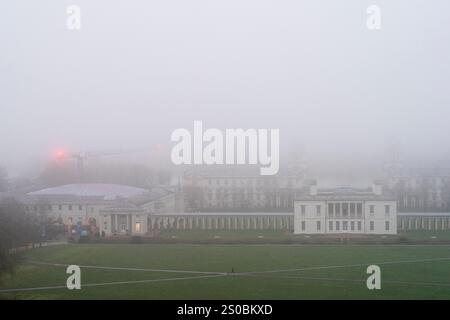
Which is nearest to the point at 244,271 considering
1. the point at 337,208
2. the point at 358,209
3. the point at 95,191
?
the point at 337,208

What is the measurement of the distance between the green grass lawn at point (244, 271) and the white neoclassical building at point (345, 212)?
5.06m

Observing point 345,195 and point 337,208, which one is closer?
point 345,195

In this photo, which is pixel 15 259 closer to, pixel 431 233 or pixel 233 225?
pixel 233 225

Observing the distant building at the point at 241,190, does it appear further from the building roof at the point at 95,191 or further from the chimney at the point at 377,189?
the building roof at the point at 95,191

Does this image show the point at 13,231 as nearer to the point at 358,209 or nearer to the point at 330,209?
the point at 330,209

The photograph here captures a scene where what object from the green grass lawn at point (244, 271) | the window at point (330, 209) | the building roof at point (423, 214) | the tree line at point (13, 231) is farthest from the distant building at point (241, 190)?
the tree line at point (13, 231)

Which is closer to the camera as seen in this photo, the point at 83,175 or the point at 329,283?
the point at 329,283

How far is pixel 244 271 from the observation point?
14281 mm

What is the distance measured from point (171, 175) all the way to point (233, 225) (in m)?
3.49

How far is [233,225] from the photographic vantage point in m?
24.4

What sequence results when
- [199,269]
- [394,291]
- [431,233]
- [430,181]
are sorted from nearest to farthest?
[394,291], [199,269], [431,233], [430,181]

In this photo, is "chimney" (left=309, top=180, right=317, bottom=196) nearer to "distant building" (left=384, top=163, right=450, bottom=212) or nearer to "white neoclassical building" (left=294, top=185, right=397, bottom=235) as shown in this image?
"white neoclassical building" (left=294, top=185, right=397, bottom=235)

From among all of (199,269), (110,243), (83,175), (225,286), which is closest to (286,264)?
(199,269)

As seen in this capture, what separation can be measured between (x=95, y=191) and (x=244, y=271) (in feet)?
46.5
